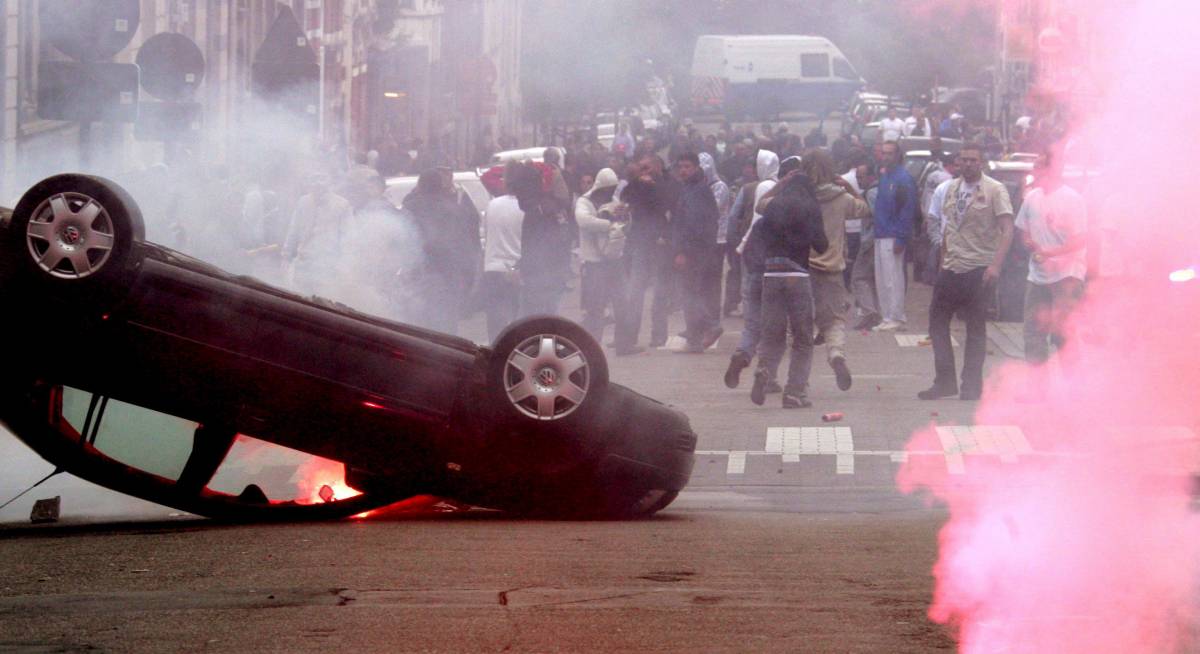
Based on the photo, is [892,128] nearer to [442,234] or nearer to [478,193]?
[478,193]

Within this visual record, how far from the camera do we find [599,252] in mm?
16844

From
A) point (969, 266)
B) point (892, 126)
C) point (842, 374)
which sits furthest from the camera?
point (892, 126)

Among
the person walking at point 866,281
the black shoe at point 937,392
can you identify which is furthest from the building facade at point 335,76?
the black shoe at point 937,392

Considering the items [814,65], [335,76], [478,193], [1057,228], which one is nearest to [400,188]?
[478,193]

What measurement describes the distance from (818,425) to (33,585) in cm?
679

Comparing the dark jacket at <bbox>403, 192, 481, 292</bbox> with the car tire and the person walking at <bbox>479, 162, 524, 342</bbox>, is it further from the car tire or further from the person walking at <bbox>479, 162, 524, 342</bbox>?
the car tire

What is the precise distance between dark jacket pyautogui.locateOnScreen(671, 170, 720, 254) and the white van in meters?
1.13

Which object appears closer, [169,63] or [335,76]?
[169,63]

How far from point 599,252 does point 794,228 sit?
3978 mm

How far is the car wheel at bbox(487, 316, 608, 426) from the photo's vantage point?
7.91m

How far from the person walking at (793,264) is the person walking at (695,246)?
3.80 m

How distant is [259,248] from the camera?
1527cm

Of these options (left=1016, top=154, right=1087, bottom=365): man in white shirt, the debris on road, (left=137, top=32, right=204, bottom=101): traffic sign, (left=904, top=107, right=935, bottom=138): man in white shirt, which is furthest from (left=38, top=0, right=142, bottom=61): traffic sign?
(left=904, top=107, right=935, bottom=138): man in white shirt

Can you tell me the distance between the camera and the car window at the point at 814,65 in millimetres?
25203
